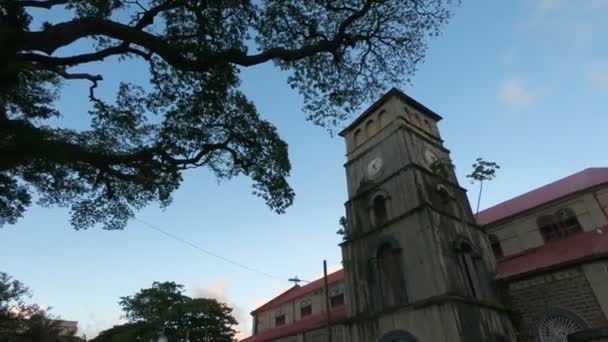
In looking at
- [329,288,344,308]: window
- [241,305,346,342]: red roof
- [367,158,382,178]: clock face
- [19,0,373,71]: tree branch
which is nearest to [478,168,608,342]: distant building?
[367,158,382,178]: clock face

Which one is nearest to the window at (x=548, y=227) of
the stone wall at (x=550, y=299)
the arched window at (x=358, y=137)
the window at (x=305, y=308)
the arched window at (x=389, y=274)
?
the stone wall at (x=550, y=299)

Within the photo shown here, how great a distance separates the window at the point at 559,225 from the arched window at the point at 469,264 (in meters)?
5.58

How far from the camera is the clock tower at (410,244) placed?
14664mm

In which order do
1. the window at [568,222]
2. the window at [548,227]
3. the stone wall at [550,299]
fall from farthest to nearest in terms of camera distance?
the window at [548,227]
the window at [568,222]
the stone wall at [550,299]

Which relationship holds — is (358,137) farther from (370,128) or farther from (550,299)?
(550,299)

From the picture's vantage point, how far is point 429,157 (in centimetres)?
2059

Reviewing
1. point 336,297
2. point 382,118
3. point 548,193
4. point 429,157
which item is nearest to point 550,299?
point 548,193

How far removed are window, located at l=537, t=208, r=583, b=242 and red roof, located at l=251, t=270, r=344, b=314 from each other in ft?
43.9

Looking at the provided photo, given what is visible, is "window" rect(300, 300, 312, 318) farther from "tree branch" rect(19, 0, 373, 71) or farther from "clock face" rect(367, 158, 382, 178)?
"tree branch" rect(19, 0, 373, 71)

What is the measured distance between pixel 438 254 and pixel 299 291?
59.7 ft

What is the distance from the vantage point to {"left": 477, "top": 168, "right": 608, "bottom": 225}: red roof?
19400mm

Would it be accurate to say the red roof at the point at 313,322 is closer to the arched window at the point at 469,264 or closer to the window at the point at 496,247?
the arched window at the point at 469,264

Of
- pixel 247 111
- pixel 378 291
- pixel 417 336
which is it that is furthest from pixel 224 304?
→ pixel 247 111

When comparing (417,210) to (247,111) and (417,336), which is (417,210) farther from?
(247,111)
